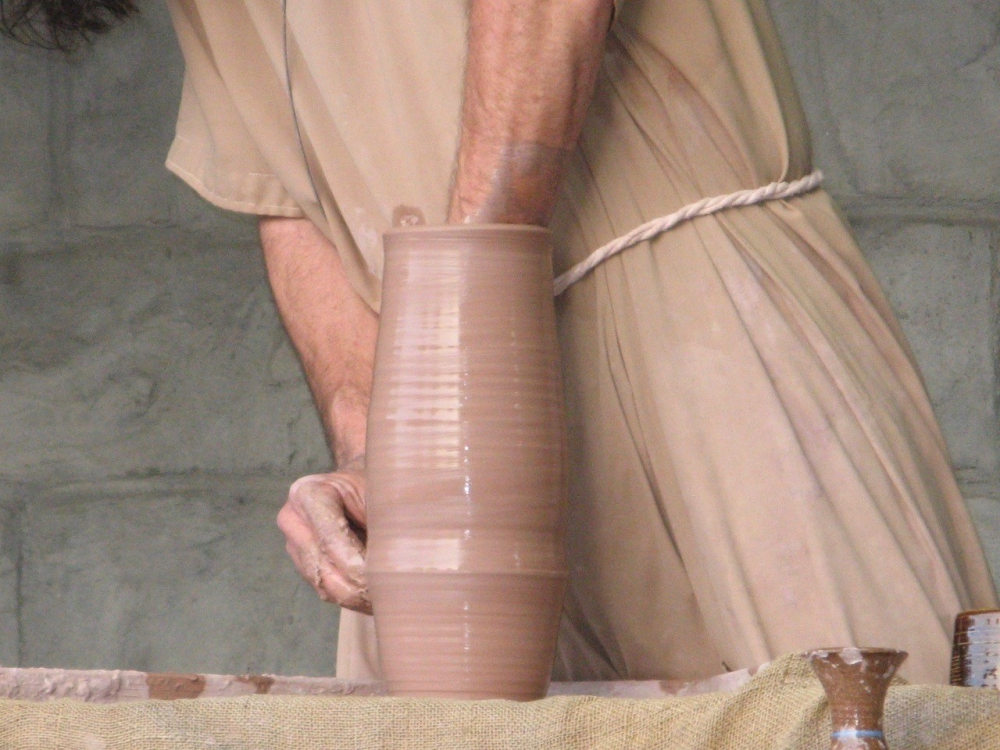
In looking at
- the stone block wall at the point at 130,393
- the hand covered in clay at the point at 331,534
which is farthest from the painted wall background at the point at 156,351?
the hand covered in clay at the point at 331,534

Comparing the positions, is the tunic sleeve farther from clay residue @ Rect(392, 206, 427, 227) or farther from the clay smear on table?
the clay smear on table

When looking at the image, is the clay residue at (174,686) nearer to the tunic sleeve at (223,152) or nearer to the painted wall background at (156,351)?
the tunic sleeve at (223,152)

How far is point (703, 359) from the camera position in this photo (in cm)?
123

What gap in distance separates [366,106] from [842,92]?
1538 mm

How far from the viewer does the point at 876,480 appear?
118 centimetres

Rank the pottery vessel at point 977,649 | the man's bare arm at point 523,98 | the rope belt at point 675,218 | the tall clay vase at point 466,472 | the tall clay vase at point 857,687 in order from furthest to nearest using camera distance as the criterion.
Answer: the rope belt at point 675,218, the man's bare arm at point 523,98, the tall clay vase at point 466,472, the pottery vessel at point 977,649, the tall clay vase at point 857,687

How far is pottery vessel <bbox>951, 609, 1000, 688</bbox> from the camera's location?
3.03ft

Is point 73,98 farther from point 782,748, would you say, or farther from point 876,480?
point 782,748

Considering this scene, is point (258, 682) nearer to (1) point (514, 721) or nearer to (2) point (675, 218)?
(1) point (514, 721)

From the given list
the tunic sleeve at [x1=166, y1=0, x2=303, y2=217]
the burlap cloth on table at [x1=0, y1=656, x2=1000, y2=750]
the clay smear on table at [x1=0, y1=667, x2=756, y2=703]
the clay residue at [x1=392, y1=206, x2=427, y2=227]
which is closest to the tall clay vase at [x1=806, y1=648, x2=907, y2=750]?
the burlap cloth on table at [x1=0, y1=656, x2=1000, y2=750]

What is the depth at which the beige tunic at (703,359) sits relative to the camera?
1.17 meters

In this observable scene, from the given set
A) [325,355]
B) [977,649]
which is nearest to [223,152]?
[325,355]

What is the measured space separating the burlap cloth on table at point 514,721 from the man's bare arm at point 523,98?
0.49 metres

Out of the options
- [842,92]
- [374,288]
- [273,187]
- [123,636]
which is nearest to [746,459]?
[374,288]
